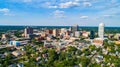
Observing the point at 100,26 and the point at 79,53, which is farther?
the point at 100,26

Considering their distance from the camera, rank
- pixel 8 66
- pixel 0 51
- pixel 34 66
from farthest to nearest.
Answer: pixel 0 51, pixel 8 66, pixel 34 66

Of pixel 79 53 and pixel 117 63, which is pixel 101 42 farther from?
pixel 117 63

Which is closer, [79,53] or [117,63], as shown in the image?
[117,63]

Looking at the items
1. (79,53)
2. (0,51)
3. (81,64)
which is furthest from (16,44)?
(81,64)

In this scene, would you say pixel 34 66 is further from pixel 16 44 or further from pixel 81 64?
pixel 16 44

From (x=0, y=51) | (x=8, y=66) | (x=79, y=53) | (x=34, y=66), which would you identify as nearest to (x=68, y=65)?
(x=34, y=66)

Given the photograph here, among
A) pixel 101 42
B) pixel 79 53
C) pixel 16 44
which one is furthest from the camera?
pixel 101 42

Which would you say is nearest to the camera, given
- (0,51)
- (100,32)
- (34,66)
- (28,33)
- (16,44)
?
(34,66)

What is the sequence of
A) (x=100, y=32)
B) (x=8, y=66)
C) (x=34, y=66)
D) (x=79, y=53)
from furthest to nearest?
(x=100, y=32)
(x=79, y=53)
(x=8, y=66)
(x=34, y=66)
